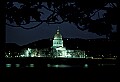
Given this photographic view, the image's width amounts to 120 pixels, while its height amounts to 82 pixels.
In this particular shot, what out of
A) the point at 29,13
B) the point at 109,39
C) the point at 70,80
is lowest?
the point at 70,80

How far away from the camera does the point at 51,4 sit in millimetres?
5930

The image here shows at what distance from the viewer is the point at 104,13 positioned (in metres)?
6.15

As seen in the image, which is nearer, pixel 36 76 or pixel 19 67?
pixel 36 76

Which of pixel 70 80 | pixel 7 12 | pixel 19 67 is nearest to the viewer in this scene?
pixel 7 12

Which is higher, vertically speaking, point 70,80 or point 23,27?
point 23,27

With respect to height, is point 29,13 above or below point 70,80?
above

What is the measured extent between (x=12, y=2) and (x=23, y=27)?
1.58 ft

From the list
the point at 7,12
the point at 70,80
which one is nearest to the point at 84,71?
the point at 70,80

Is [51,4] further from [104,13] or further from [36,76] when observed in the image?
[36,76]

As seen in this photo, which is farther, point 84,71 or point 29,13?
point 84,71

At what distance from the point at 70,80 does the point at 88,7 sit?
137 cm

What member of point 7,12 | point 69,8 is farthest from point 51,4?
point 7,12

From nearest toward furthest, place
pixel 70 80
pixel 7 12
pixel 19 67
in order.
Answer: pixel 7 12 < pixel 70 80 < pixel 19 67

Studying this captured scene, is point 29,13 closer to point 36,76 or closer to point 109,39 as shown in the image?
point 36,76
